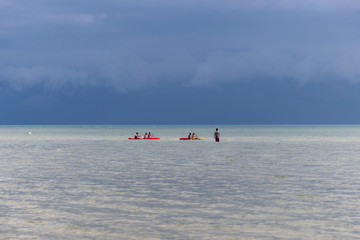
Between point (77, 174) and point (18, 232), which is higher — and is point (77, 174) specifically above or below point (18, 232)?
above

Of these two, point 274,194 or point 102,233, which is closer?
point 102,233

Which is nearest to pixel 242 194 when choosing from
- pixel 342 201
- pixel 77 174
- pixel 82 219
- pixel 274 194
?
pixel 274 194

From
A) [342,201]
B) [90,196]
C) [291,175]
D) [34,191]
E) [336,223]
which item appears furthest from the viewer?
[291,175]

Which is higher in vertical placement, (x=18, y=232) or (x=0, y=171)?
(x=0, y=171)

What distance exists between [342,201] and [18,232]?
38.5 feet

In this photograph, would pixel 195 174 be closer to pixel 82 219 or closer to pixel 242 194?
pixel 242 194

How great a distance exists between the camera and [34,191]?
21453mm

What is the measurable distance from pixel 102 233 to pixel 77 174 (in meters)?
15.8

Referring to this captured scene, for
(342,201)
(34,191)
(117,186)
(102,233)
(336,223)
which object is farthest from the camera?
(117,186)

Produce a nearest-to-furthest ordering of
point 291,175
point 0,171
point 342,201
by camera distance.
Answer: point 342,201
point 291,175
point 0,171

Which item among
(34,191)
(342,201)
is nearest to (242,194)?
(342,201)

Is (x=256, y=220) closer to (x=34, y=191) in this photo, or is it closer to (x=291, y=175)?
(x=34, y=191)

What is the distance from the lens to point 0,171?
3069cm

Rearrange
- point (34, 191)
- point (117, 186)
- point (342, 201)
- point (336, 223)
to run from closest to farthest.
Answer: point (336, 223), point (342, 201), point (34, 191), point (117, 186)
